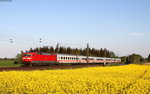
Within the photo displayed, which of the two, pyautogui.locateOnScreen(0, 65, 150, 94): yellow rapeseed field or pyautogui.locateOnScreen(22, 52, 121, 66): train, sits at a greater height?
pyautogui.locateOnScreen(22, 52, 121, 66): train

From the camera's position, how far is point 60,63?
54.8m

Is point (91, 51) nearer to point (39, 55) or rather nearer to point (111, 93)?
point (39, 55)

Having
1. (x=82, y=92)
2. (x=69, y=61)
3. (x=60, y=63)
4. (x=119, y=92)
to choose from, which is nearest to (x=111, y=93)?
(x=119, y=92)

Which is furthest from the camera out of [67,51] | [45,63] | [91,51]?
[91,51]

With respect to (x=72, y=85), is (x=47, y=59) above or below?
above

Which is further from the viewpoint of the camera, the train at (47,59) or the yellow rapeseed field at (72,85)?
the train at (47,59)

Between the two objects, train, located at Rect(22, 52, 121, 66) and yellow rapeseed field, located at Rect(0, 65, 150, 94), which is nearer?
yellow rapeseed field, located at Rect(0, 65, 150, 94)

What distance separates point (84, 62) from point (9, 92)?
5836 cm

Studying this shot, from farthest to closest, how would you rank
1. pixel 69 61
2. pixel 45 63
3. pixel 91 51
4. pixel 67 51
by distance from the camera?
pixel 91 51 < pixel 67 51 < pixel 69 61 < pixel 45 63

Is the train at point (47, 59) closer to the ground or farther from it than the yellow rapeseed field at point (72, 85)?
farther from it

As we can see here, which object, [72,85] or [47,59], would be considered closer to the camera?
[72,85]

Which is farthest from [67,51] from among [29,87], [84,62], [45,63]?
[29,87]

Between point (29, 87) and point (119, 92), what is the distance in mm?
4343

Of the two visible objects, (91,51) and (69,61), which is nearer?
(69,61)
